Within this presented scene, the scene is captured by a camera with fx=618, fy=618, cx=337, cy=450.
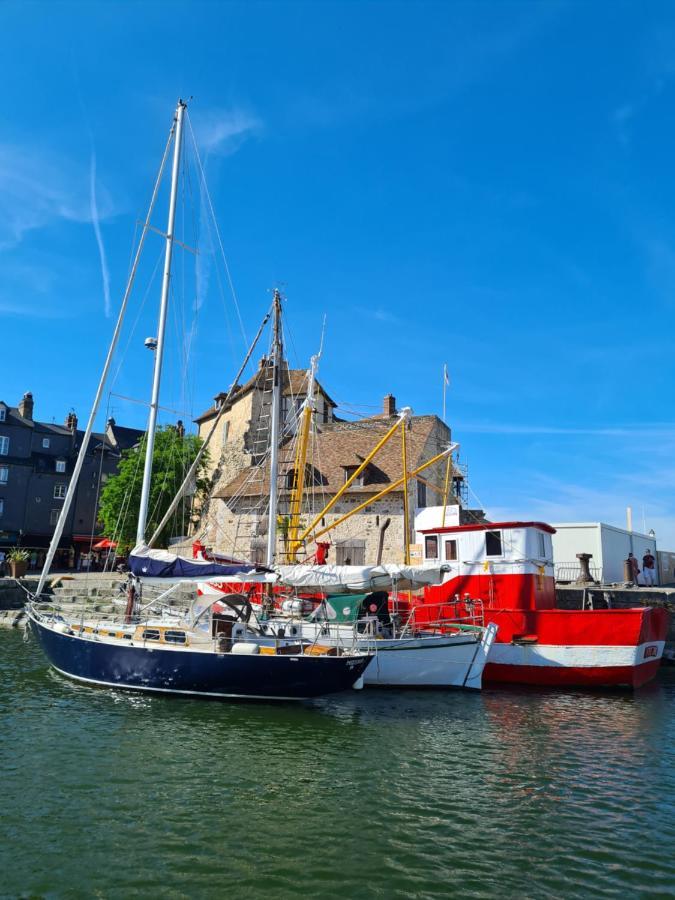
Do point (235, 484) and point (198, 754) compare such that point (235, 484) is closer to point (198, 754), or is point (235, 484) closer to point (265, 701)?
point (265, 701)

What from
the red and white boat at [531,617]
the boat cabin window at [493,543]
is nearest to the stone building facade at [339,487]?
the red and white boat at [531,617]

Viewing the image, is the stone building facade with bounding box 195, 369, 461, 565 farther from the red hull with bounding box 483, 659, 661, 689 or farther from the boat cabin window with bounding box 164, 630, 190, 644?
the boat cabin window with bounding box 164, 630, 190, 644

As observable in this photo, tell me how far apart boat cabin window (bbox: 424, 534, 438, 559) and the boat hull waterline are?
24.0 feet

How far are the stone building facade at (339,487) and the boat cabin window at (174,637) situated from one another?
12150mm

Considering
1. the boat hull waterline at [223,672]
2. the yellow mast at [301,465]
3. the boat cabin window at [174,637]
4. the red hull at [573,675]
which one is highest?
the yellow mast at [301,465]

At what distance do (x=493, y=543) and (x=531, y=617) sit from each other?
8.90 ft

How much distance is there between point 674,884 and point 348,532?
89.8ft

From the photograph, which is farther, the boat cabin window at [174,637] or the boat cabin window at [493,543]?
the boat cabin window at [493,543]

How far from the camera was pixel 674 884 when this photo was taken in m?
7.16

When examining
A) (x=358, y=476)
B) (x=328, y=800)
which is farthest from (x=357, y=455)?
(x=328, y=800)

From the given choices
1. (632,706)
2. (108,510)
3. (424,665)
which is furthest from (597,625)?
(108,510)

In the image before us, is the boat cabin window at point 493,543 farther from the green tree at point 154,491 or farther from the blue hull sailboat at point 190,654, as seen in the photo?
the green tree at point 154,491

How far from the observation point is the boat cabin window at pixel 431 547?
22031mm

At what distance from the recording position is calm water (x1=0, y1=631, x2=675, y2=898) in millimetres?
7105
